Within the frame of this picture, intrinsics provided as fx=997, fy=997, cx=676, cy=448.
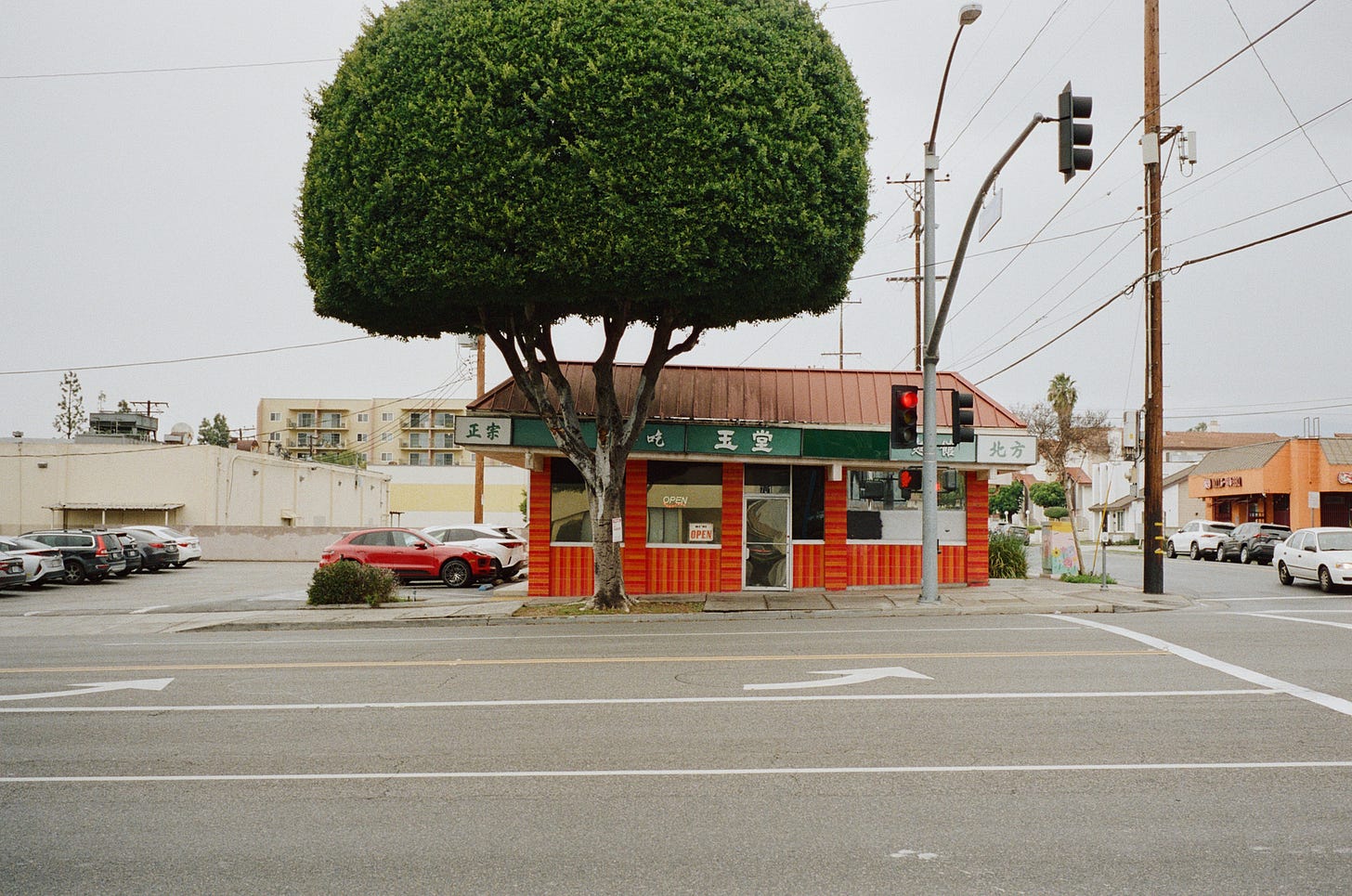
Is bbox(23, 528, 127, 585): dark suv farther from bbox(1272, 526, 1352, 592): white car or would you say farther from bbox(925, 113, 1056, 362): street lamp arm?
bbox(1272, 526, 1352, 592): white car

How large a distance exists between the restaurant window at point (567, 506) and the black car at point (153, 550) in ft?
60.8

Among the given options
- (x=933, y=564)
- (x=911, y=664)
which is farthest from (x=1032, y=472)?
(x=911, y=664)

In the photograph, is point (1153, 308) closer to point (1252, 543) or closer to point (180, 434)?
point (1252, 543)

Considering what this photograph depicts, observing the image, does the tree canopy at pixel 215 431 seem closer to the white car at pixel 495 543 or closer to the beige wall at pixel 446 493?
the beige wall at pixel 446 493

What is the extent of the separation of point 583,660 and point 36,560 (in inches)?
876

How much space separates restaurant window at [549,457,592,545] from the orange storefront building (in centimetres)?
3662

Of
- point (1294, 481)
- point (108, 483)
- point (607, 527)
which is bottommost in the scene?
point (607, 527)

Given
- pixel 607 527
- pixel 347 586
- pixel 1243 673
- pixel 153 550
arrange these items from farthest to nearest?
1. pixel 153 550
2. pixel 347 586
3. pixel 607 527
4. pixel 1243 673

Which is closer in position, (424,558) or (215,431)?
(424,558)

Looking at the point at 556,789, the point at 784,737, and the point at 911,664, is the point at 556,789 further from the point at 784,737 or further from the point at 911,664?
the point at 911,664

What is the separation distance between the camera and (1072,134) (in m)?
11.8

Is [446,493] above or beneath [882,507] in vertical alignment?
beneath

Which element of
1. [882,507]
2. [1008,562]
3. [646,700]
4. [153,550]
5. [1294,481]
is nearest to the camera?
[646,700]

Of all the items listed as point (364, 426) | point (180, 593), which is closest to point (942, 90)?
point (180, 593)
